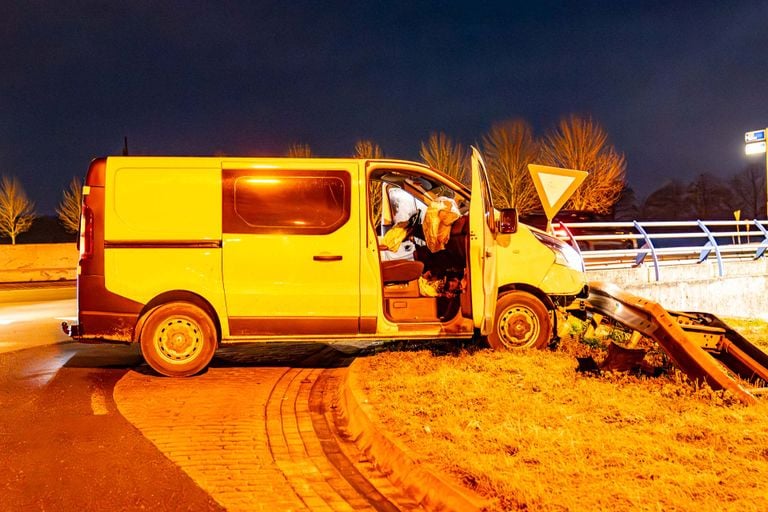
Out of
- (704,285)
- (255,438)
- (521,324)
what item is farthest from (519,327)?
(704,285)

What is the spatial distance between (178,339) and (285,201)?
1.87 metres

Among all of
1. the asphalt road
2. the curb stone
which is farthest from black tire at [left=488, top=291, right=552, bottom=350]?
the curb stone

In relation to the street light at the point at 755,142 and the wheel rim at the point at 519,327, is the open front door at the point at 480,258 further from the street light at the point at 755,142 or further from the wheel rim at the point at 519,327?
the street light at the point at 755,142

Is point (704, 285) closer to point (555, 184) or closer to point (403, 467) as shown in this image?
point (555, 184)

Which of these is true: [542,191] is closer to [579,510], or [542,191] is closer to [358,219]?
[358,219]

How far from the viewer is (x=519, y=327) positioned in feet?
25.2

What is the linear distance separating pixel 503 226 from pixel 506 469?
3623 millimetres

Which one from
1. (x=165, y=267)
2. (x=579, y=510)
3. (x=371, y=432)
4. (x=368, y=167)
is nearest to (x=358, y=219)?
(x=368, y=167)

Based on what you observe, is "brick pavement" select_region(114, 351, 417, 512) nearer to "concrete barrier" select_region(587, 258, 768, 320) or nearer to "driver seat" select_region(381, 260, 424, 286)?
"driver seat" select_region(381, 260, 424, 286)

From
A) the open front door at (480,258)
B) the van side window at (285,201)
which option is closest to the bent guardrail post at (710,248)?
the open front door at (480,258)

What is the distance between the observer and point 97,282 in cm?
708

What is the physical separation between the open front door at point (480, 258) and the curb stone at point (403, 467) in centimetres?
159

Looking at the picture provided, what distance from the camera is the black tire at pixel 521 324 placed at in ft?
25.1

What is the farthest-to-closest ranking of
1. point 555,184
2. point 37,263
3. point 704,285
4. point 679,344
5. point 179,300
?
point 37,263 → point 704,285 → point 555,184 → point 179,300 → point 679,344
